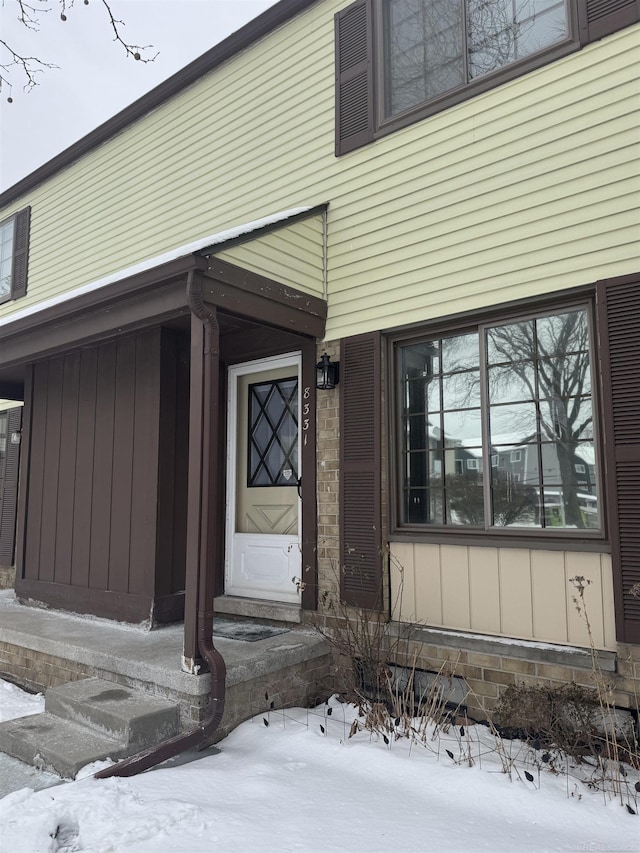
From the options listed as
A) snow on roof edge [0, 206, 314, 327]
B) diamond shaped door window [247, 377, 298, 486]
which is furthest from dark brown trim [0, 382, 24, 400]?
diamond shaped door window [247, 377, 298, 486]

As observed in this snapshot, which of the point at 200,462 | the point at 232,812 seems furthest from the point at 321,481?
the point at 232,812

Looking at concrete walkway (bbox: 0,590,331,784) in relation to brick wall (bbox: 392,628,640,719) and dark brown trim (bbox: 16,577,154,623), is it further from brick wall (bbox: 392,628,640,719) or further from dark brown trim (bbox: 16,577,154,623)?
brick wall (bbox: 392,628,640,719)

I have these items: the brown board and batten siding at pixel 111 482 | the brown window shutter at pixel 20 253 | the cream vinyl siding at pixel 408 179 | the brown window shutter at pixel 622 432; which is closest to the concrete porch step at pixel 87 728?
the brown board and batten siding at pixel 111 482

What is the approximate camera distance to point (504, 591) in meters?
3.94

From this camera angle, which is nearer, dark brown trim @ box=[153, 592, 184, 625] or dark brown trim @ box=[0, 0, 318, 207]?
dark brown trim @ box=[153, 592, 184, 625]

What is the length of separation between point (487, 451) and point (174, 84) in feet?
17.6

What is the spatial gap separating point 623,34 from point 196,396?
3374 millimetres

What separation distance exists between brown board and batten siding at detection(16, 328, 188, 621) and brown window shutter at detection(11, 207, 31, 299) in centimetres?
308

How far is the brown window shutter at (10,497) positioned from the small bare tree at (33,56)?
17.7 ft

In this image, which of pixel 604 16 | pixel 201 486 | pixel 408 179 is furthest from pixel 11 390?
pixel 604 16

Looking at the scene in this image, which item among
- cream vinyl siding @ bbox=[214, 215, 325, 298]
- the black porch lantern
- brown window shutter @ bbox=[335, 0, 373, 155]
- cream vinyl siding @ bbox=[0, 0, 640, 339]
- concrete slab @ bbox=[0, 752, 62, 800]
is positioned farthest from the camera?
brown window shutter @ bbox=[335, 0, 373, 155]

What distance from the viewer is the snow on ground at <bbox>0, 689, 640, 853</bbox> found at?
2473 mm

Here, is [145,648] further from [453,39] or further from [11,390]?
[453,39]

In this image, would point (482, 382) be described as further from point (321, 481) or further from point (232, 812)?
point (232, 812)
